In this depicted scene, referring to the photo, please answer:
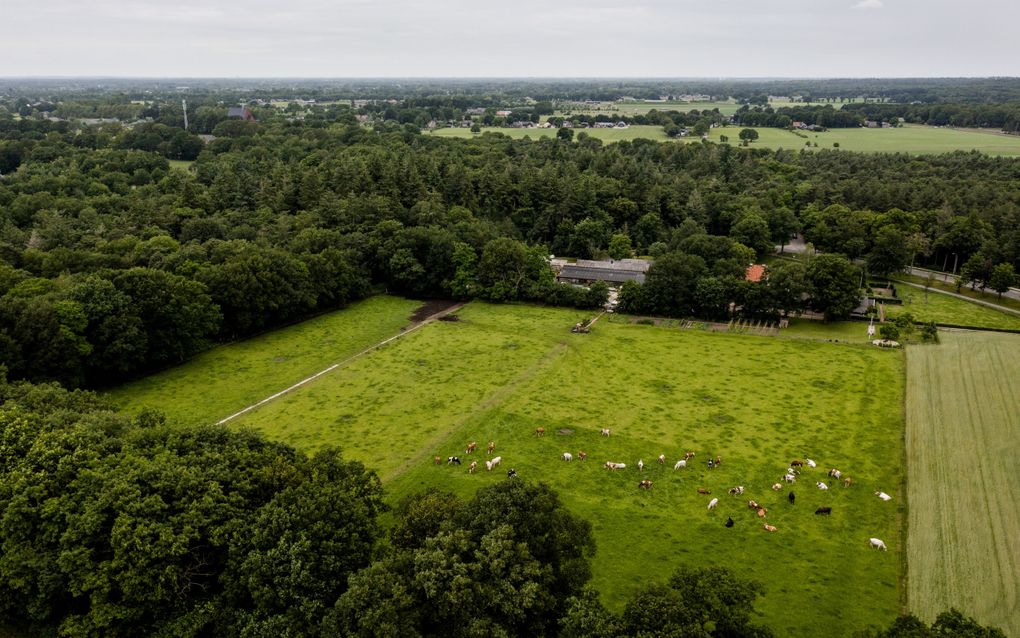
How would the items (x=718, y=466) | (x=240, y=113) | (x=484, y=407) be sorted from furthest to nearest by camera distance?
1. (x=240, y=113)
2. (x=484, y=407)
3. (x=718, y=466)

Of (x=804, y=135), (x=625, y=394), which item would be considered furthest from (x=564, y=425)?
(x=804, y=135)

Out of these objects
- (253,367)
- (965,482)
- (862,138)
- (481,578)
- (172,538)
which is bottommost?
(253,367)

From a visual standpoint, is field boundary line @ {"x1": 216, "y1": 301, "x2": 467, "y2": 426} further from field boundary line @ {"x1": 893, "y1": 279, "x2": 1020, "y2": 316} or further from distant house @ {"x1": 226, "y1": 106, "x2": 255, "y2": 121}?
distant house @ {"x1": 226, "y1": 106, "x2": 255, "y2": 121}

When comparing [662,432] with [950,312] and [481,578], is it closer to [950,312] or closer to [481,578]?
[481,578]

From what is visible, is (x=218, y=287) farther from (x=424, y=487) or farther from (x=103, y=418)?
(x=424, y=487)

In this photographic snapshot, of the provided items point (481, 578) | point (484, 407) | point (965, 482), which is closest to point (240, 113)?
point (484, 407)

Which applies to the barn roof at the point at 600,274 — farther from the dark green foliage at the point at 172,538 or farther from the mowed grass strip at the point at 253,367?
the dark green foliage at the point at 172,538

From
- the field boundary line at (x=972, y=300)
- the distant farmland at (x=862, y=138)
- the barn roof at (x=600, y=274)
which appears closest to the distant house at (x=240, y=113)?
the distant farmland at (x=862, y=138)
